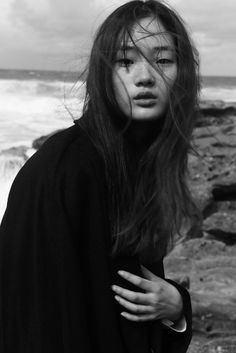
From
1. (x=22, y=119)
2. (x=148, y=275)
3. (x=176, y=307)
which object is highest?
(x=148, y=275)

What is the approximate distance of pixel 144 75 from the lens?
141 cm

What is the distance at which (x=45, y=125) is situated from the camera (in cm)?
2103

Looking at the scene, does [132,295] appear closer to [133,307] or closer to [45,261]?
[133,307]

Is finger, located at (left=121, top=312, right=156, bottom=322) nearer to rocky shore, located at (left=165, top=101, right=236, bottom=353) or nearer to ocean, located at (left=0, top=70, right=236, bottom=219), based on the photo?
rocky shore, located at (left=165, top=101, right=236, bottom=353)


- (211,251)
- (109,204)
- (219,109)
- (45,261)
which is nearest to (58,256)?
(45,261)

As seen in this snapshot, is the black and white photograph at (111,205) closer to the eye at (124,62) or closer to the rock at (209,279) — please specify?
the eye at (124,62)

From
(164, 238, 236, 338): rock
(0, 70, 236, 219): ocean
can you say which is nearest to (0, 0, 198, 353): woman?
(164, 238, 236, 338): rock

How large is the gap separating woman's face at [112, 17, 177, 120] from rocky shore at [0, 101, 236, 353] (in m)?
0.25

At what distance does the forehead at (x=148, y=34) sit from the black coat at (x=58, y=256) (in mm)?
252

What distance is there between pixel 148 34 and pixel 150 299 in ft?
2.08

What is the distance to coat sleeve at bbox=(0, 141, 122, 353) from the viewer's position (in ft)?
4.42

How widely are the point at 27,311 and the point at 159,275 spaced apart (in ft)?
1.43

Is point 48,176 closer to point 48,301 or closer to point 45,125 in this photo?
point 48,301

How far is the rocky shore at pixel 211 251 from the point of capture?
422cm
